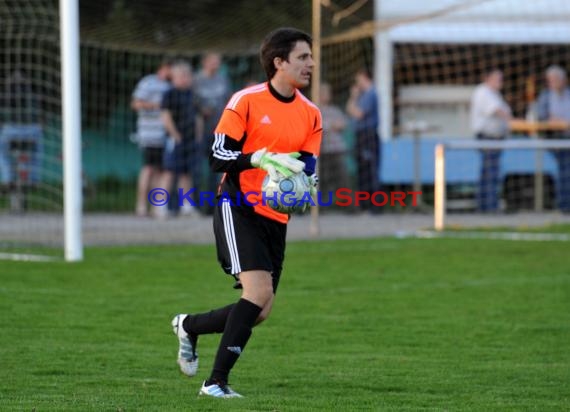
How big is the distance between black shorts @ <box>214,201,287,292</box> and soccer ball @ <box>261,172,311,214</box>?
0.18 meters

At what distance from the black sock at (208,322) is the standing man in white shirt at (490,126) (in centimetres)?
1264

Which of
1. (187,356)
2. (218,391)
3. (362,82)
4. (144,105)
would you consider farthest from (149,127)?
(218,391)

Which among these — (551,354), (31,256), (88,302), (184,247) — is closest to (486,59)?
(184,247)

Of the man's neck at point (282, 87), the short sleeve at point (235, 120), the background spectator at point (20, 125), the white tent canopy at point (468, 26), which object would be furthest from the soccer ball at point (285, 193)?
the white tent canopy at point (468, 26)

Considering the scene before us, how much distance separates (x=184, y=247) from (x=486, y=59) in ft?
27.4

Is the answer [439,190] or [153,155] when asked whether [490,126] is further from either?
[153,155]

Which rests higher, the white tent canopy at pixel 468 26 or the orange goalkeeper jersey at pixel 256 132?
the white tent canopy at pixel 468 26

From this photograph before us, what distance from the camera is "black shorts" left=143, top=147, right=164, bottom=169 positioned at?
19.2m

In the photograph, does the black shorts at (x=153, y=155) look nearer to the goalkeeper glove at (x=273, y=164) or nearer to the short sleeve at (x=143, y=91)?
the short sleeve at (x=143, y=91)

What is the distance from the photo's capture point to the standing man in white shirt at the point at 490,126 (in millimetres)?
19078

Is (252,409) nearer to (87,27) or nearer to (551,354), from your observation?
(551,354)

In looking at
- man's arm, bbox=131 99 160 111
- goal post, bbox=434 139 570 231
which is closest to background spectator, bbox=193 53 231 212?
man's arm, bbox=131 99 160 111

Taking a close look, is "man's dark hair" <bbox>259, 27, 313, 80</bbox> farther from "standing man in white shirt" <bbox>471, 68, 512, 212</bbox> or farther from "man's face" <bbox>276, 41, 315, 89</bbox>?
"standing man in white shirt" <bbox>471, 68, 512, 212</bbox>

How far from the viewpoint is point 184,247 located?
605 inches
